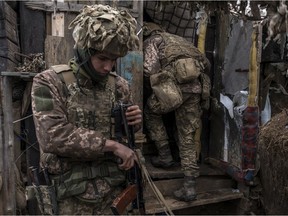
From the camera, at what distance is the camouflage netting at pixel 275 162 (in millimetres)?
3840

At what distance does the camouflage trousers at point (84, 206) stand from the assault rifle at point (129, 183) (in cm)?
19

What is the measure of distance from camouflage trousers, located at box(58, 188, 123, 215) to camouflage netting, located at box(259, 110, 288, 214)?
2114 mm

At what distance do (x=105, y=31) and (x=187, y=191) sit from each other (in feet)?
9.10

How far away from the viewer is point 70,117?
7.92 ft

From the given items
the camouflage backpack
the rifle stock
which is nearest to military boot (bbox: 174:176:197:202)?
the camouflage backpack

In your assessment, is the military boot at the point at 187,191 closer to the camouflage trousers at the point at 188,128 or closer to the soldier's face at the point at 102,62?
the camouflage trousers at the point at 188,128

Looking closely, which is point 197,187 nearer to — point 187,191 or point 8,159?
point 187,191

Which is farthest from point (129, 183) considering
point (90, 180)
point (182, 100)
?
point (182, 100)

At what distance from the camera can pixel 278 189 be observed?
4242 millimetres

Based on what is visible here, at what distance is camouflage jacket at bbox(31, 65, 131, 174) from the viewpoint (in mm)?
2248

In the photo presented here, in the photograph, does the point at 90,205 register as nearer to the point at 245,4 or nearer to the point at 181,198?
the point at 245,4

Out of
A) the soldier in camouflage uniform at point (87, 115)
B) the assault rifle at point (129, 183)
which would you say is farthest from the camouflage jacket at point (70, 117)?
the assault rifle at point (129, 183)

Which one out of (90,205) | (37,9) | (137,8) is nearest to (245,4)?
(90,205)

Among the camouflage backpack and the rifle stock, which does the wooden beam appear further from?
the rifle stock
